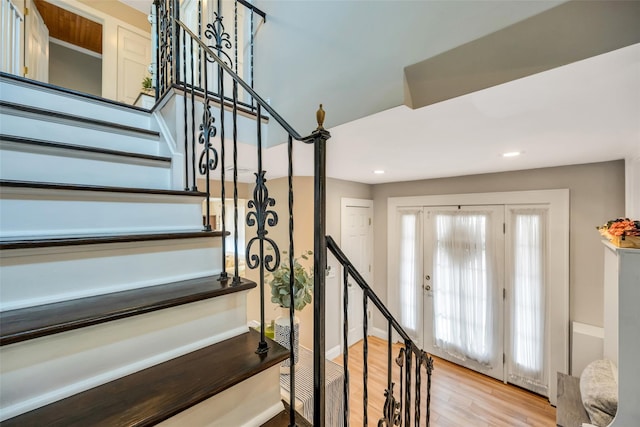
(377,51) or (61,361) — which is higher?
(377,51)

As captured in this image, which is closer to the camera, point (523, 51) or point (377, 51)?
point (523, 51)

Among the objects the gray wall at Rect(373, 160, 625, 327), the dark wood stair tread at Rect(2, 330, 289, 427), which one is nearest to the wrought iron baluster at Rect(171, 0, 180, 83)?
the dark wood stair tread at Rect(2, 330, 289, 427)

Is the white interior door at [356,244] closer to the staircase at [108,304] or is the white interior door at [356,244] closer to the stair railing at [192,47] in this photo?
the stair railing at [192,47]

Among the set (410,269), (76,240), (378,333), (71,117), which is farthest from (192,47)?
(378,333)

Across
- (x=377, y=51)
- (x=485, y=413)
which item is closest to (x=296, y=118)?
(x=377, y=51)

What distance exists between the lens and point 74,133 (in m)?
1.46

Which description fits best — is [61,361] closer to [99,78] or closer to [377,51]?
[377,51]

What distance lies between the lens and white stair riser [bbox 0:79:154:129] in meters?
1.43

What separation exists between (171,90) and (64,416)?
1738 mm

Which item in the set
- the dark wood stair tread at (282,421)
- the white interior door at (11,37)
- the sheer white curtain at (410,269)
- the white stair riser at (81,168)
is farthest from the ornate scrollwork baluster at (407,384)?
the white interior door at (11,37)

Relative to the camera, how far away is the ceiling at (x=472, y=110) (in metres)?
1.07

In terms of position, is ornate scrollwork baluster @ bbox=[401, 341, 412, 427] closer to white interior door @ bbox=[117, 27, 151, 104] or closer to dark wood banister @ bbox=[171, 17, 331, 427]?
dark wood banister @ bbox=[171, 17, 331, 427]

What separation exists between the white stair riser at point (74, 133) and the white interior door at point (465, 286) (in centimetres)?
348

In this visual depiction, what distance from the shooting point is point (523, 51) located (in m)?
1.02
